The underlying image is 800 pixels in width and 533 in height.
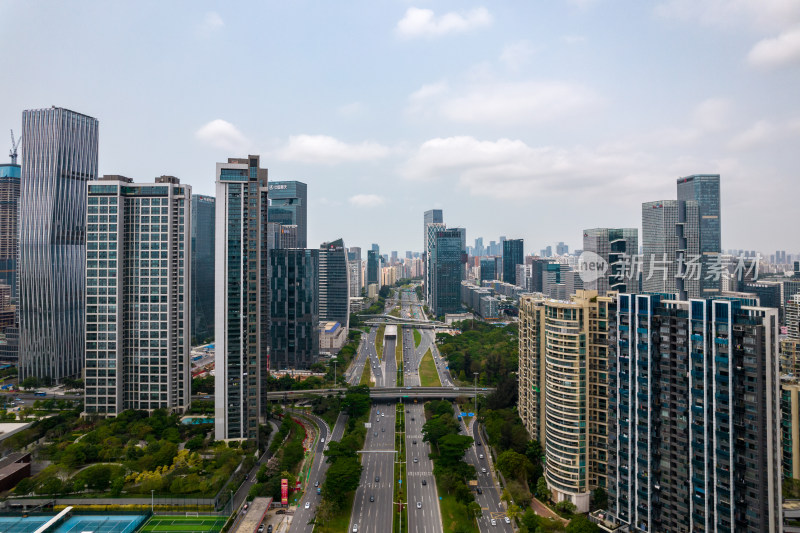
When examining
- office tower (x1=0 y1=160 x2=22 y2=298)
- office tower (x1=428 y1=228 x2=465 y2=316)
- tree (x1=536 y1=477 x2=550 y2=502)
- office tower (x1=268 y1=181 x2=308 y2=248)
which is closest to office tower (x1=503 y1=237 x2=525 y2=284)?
office tower (x1=428 y1=228 x2=465 y2=316)

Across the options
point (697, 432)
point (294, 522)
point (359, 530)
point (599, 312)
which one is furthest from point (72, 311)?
point (697, 432)

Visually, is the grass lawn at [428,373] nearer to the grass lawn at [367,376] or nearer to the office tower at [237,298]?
the grass lawn at [367,376]

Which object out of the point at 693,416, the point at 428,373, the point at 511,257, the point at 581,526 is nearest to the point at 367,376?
the point at 428,373

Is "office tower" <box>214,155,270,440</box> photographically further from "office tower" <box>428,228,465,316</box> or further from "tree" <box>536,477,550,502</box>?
"office tower" <box>428,228,465,316</box>

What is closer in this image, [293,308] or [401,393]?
[401,393]

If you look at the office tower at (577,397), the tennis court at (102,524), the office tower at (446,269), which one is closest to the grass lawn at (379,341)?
the office tower at (446,269)

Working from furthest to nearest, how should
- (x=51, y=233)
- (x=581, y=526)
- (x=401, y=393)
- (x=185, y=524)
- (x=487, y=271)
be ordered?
(x=487, y=271) → (x=51, y=233) → (x=401, y=393) → (x=185, y=524) → (x=581, y=526)

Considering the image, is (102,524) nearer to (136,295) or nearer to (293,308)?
(136,295)

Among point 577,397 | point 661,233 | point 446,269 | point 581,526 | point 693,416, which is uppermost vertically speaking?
point 661,233
